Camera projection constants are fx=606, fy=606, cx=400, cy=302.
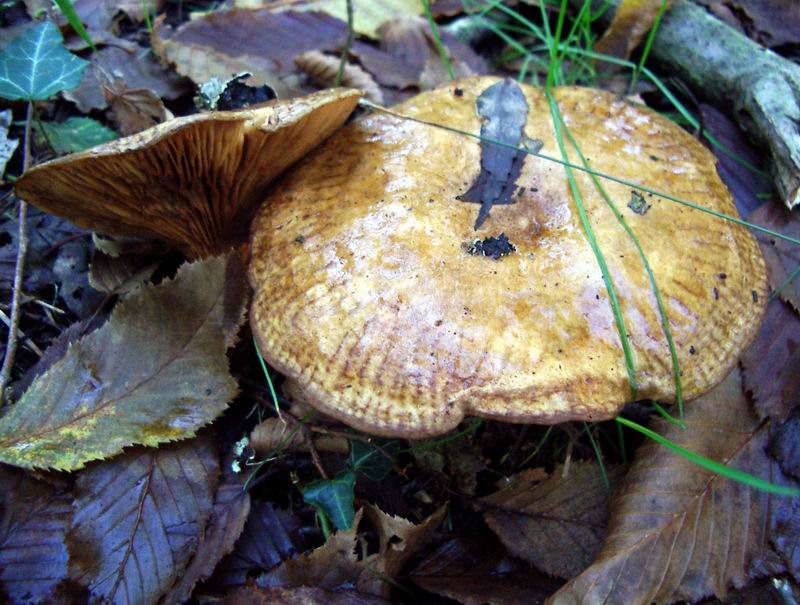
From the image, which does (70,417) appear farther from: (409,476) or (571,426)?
(571,426)

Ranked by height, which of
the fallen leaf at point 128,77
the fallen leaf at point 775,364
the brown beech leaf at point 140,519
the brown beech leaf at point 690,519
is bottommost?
the brown beech leaf at point 140,519

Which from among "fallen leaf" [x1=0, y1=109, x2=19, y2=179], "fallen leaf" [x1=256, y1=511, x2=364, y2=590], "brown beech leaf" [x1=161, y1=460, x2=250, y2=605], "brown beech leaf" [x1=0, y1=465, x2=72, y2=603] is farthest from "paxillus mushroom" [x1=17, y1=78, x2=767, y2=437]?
"brown beech leaf" [x1=0, y1=465, x2=72, y2=603]

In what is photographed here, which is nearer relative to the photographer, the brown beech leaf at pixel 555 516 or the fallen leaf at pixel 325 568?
the fallen leaf at pixel 325 568

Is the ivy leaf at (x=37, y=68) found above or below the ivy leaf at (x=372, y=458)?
above

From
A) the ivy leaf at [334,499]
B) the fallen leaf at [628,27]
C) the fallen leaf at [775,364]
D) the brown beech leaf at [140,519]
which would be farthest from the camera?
the fallen leaf at [628,27]

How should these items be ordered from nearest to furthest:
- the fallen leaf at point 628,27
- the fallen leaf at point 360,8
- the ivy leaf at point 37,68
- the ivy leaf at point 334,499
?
the ivy leaf at point 334,499 < the ivy leaf at point 37,68 < the fallen leaf at point 628,27 < the fallen leaf at point 360,8

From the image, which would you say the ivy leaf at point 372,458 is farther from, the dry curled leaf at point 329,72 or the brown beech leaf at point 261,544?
the dry curled leaf at point 329,72

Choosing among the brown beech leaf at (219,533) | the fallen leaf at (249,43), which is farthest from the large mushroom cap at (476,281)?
the fallen leaf at (249,43)
